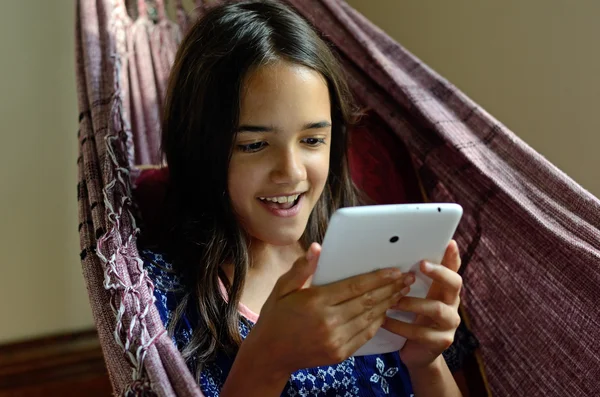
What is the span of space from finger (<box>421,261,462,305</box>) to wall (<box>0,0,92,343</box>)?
972 mm

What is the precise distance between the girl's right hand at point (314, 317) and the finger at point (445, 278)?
3 cm

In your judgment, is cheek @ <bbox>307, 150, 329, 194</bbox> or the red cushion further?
the red cushion

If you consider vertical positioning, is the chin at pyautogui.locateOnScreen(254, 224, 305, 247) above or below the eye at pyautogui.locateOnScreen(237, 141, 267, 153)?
below

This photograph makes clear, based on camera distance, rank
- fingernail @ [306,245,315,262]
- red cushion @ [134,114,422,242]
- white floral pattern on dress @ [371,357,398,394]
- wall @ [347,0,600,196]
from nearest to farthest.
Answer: fingernail @ [306,245,315,262] < white floral pattern on dress @ [371,357,398,394] < red cushion @ [134,114,422,242] < wall @ [347,0,600,196]

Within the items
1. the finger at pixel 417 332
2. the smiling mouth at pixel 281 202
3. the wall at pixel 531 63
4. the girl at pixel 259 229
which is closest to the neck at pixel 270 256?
the girl at pixel 259 229

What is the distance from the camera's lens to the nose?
0.69m

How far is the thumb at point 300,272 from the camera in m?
0.56

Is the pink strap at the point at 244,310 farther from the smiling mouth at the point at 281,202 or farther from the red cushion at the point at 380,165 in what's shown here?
the red cushion at the point at 380,165

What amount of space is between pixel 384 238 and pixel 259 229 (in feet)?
0.65

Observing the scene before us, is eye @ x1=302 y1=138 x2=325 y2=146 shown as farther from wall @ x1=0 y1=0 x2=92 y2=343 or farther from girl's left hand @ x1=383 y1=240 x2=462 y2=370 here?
wall @ x1=0 y1=0 x2=92 y2=343

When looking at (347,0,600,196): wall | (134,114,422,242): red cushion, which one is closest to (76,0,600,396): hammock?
(134,114,422,242): red cushion

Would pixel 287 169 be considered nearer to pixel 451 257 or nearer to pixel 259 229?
pixel 259 229

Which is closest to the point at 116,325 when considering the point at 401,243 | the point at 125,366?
the point at 125,366

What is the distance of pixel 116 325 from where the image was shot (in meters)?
0.62
